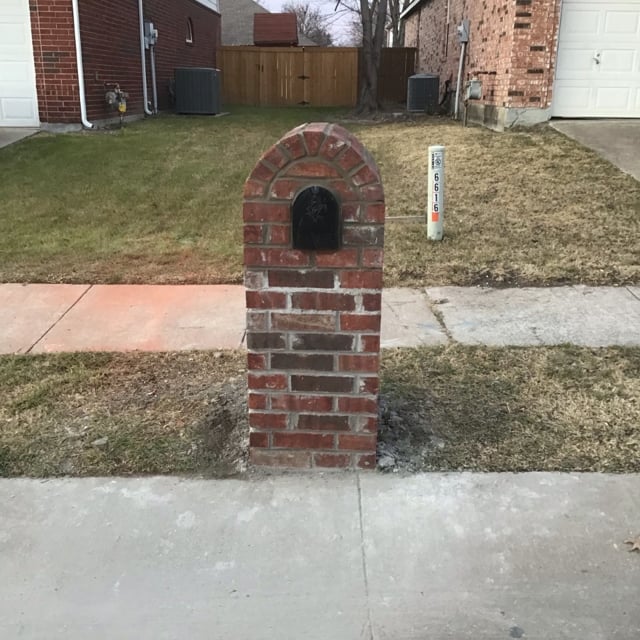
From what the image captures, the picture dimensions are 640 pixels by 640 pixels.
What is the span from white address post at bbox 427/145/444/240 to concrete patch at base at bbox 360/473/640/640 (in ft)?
13.6

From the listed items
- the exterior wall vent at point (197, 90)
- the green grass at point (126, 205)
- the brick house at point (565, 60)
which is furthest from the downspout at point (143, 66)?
the brick house at point (565, 60)

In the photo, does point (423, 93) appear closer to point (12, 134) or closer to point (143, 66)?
point (143, 66)

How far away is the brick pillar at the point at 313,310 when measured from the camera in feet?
9.08

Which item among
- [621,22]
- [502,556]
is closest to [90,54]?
[621,22]

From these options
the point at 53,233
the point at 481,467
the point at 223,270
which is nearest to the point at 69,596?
the point at 481,467

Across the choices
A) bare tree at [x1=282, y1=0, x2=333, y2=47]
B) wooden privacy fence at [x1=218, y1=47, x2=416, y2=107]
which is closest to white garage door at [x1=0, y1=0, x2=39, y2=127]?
wooden privacy fence at [x1=218, y1=47, x2=416, y2=107]

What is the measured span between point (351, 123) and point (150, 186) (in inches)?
289

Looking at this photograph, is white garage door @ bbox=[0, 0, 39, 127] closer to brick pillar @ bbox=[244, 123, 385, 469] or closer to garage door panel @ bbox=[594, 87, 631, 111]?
garage door panel @ bbox=[594, 87, 631, 111]

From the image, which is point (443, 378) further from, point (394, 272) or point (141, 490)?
point (394, 272)

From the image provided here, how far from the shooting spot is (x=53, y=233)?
7250 mm

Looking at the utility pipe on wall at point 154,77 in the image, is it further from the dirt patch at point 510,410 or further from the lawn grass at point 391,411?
the dirt patch at point 510,410

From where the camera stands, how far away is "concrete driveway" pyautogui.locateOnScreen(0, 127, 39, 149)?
11.8m

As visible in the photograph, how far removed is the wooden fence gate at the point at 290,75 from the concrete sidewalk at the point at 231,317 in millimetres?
19994

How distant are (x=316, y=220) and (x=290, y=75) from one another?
23.2 meters
